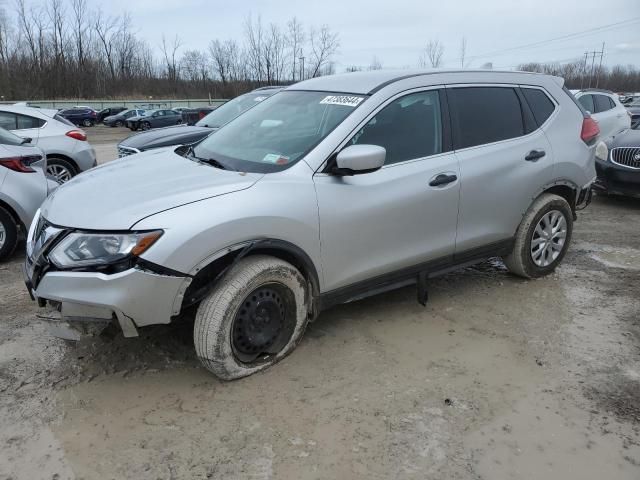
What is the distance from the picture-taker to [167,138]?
739 centimetres

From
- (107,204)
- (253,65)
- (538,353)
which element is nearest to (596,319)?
(538,353)

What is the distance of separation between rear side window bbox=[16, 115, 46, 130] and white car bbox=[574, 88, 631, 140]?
10.2 meters

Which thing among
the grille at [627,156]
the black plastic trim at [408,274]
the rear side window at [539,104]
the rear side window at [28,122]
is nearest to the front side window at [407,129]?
the black plastic trim at [408,274]

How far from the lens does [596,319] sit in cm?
417

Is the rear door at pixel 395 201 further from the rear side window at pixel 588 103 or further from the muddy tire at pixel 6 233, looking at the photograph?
the rear side window at pixel 588 103

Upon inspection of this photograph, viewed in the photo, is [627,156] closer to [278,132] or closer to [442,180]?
[442,180]

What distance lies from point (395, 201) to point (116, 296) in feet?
6.09

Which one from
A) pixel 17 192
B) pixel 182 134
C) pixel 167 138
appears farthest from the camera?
pixel 182 134

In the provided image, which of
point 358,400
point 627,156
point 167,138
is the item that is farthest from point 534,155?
point 167,138

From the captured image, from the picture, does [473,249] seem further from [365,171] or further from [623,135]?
[623,135]

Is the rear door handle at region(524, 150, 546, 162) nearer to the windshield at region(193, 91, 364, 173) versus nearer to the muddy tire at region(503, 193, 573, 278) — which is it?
the muddy tire at region(503, 193, 573, 278)

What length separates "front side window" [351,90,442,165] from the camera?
3.61m

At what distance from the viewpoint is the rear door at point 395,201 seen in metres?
A: 3.39

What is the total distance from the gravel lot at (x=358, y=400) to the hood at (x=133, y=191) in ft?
2.88
